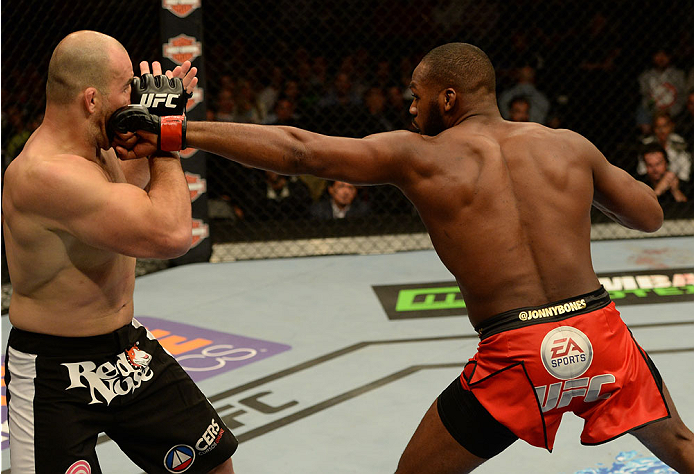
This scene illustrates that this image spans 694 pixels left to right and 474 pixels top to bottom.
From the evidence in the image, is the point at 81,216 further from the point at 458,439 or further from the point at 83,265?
the point at 458,439

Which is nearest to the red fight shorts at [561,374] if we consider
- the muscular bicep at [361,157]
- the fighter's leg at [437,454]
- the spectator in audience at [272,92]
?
the fighter's leg at [437,454]

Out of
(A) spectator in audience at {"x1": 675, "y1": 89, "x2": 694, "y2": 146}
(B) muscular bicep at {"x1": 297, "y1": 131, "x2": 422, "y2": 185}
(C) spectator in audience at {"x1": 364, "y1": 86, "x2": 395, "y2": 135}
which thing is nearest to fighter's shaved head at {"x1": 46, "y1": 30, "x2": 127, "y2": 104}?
(B) muscular bicep at {"x1": 297, "y1": 131, "x2": 422, "y2": 185}

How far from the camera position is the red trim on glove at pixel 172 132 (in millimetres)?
1951

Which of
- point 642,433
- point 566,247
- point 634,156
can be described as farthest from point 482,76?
point 634,156

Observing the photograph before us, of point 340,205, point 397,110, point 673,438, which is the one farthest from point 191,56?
point 673,438

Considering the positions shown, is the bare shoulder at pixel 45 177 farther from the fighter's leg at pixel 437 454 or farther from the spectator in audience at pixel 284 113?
the spectator in audience at pixel 284 113

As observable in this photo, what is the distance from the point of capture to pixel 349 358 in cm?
393

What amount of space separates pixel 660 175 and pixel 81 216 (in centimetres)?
535

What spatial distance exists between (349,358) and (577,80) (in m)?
4.23

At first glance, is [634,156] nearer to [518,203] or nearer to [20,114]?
[20,114]

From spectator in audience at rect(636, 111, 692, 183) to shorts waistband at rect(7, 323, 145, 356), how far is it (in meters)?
5.18

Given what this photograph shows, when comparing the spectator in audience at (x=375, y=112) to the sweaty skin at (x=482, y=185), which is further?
the spectator in audience at (x=375, y=112)

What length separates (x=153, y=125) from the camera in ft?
6.40

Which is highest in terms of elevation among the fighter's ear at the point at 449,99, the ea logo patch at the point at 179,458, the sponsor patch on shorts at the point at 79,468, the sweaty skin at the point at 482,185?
the fighter's ear at the point at 449,99
